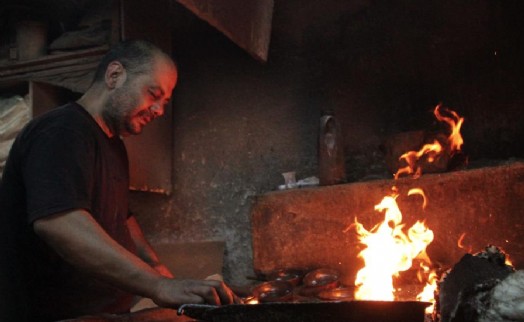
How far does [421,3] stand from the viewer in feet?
14.9

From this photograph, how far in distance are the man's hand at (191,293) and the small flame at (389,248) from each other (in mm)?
1617

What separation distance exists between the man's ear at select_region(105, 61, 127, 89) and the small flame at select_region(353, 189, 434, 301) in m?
1.98

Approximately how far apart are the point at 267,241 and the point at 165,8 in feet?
7.38

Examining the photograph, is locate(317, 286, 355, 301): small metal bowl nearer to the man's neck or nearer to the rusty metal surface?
the rusty metal surface

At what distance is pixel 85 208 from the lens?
7.83ft

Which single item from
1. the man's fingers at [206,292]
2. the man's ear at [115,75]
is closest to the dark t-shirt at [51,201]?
the man's ear at [115,75]

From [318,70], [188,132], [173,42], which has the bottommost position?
[188,132]

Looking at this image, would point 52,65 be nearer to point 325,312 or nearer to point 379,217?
point 379,217

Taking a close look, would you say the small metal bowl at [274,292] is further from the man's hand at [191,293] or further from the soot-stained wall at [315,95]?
the man's hand at [191,293]

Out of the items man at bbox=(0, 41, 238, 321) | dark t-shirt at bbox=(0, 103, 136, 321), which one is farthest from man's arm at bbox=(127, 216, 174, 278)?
dark t-shirt at bbox=(0, 103, 136, 321)

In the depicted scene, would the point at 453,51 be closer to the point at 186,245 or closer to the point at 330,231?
the point at 330,231

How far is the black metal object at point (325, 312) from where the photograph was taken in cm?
178

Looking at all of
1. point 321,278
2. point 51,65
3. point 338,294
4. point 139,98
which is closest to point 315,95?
point 321,278

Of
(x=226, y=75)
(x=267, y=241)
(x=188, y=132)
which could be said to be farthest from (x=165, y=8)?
(x=267, y=241)
